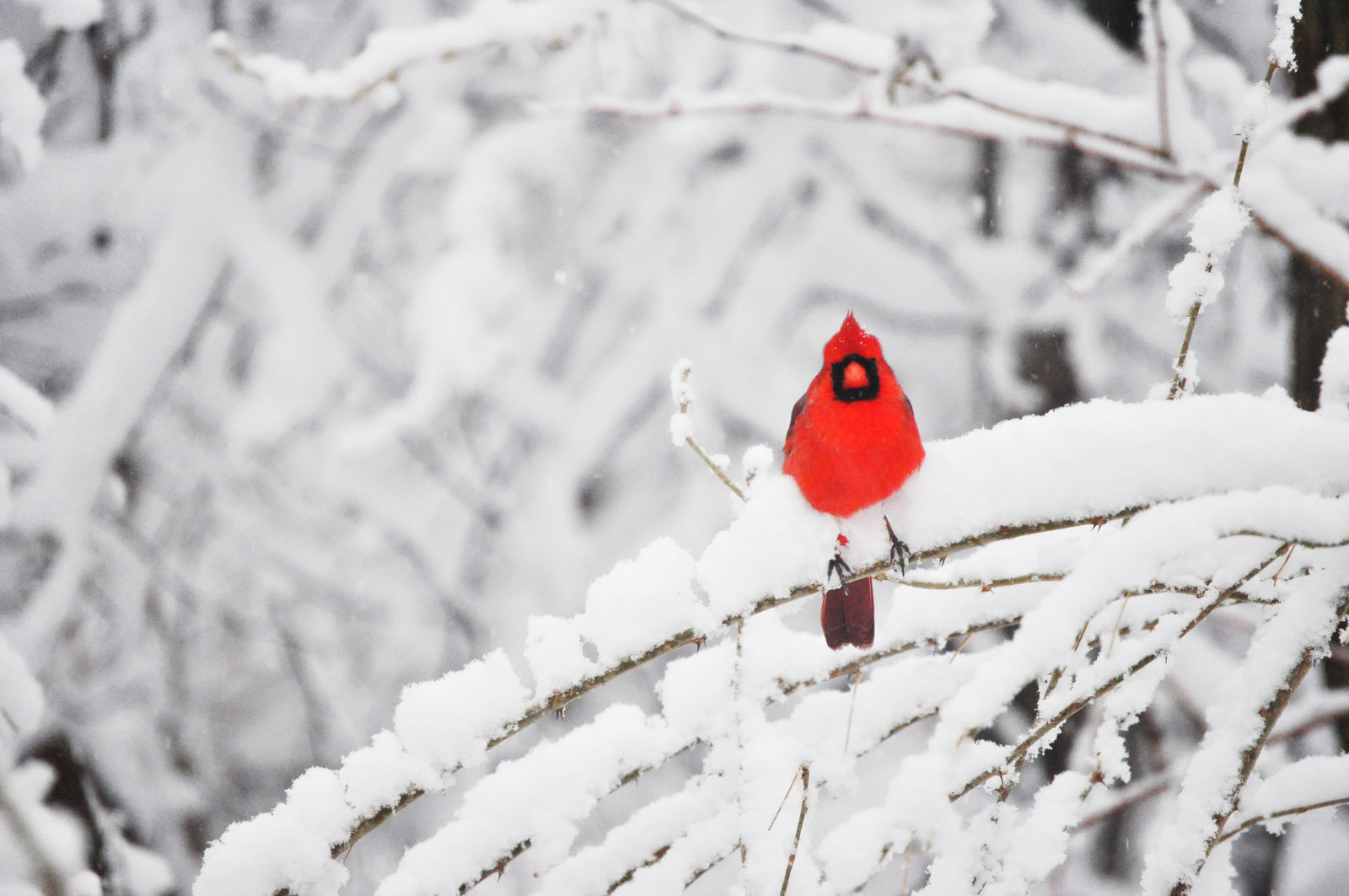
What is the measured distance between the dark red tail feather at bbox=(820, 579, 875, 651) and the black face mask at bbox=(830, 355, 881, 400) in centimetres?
41

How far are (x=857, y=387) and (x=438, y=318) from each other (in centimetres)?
224

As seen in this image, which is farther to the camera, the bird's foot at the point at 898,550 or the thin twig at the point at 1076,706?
the bird's foot at the point at 898,550

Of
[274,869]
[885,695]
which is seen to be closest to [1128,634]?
[885,695]

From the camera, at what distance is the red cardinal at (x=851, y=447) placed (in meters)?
1.33

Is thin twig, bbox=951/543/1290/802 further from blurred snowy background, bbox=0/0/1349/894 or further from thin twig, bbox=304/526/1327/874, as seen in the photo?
blurred snowy background, bbox=0/0/1349/894

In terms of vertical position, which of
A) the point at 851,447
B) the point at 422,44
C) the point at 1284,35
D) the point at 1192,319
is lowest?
the point at 851,447

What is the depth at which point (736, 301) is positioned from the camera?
3.86 meters

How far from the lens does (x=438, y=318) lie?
3396 mm

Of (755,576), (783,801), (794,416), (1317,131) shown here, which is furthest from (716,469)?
(1317,131)

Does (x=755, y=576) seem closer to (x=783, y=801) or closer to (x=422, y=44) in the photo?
(x=783, y=801)

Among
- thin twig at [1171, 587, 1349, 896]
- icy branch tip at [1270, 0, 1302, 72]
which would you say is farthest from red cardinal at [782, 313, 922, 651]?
icy branch tip at [1270, 0, 1302, 72]

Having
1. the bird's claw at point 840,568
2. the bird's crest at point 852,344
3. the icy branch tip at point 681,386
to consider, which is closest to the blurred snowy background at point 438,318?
the bird's crest at point 852,344

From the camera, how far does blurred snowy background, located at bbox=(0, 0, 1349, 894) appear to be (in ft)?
11.6

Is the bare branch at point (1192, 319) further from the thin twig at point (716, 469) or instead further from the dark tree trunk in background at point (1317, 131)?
the dark tree trunk in background at point (1317, 131)
